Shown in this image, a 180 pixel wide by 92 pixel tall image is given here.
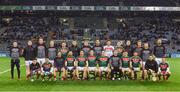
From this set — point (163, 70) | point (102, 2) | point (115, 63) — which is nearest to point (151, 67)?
point (163, 70)

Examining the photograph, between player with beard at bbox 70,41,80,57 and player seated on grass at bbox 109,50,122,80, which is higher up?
player with beard at bbox 70,41,80,57

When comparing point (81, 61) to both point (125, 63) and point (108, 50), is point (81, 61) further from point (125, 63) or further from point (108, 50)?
point (125, 63)

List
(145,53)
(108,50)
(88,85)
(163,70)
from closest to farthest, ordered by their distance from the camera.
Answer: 1. (88,85)
2. (163,70)
3. (145,53)
4. (108,50)

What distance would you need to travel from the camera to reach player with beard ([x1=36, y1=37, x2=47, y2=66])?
18.6 m

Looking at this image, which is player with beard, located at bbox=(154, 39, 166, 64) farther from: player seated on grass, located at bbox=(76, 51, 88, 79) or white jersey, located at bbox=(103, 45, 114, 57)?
player seated on grass, located at bbox=(76, 51, 88, 79)

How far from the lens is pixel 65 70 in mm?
18125

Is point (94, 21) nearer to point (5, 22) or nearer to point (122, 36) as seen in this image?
point (122, 36)

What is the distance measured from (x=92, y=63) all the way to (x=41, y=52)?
7.59ft

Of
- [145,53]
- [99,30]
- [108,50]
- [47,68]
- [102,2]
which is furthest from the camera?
[99,30]

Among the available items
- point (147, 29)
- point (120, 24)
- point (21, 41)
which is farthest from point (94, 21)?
point (21, 41)

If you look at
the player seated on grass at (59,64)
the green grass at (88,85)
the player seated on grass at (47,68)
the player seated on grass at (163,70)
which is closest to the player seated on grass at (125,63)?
the green grass at (88,85)

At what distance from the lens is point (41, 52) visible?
18.6 meters

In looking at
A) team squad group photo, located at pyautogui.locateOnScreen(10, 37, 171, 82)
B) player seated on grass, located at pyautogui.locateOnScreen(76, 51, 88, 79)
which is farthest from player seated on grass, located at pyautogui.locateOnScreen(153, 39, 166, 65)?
player seated on grass, located at pyautogui.locateOnScreen(76, 51, 88, 79)

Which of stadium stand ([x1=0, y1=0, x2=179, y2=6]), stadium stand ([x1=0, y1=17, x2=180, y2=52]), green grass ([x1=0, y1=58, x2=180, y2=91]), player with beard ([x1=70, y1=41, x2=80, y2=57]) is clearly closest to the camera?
green grass ([x1=0, y1=58, x2=180, y2=91])
